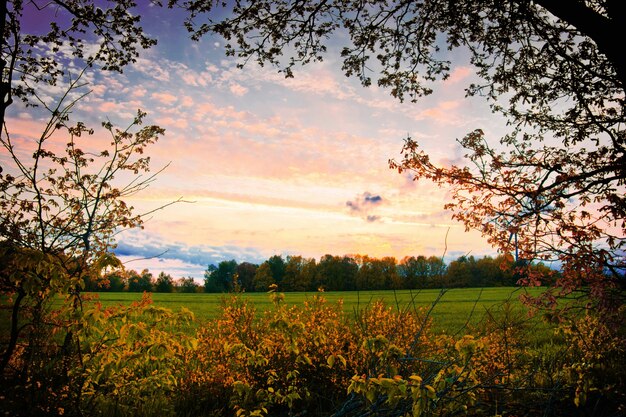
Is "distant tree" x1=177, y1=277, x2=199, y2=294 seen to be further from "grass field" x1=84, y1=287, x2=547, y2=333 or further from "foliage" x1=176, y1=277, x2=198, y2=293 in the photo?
"grass field" x1=84, y1=287, x2=547, y2=333

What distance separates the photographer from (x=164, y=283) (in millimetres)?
70062

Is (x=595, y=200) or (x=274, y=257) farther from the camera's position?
(x=274, y=257)

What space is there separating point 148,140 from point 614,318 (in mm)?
8297

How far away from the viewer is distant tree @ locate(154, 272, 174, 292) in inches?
2640

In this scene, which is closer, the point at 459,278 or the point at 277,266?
the point at 459,278

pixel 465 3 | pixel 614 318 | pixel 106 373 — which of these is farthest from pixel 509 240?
pixel 106 373

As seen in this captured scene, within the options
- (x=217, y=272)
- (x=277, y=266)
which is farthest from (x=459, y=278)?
(x=217, y=272)

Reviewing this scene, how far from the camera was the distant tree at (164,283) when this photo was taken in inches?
2640

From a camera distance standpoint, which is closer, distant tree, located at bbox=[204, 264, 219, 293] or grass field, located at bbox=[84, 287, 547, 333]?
grass field, located at bbox=[84, 287, 547, 333]

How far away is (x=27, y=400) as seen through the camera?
3406 millimetres

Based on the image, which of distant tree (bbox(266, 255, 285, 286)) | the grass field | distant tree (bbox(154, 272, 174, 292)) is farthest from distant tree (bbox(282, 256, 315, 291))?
distant tree (bbox(154, 272, 174, 292))

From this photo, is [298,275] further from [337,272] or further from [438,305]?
[438,305]

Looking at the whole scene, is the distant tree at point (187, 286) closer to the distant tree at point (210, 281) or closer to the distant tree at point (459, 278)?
the distant tree at point (210, 281)

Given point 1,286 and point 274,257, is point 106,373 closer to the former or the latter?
point 1,286
